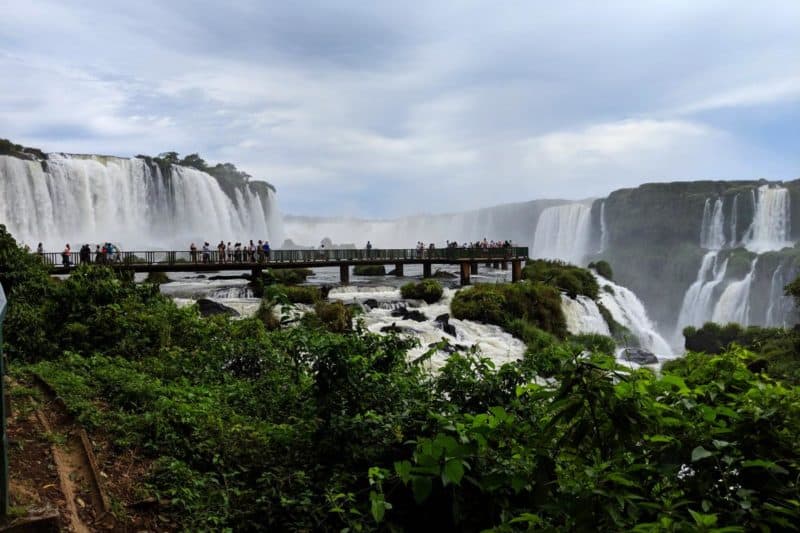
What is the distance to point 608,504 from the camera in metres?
2.44

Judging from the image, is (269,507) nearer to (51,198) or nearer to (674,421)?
(674,421)

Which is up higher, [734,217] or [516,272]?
[734,217]

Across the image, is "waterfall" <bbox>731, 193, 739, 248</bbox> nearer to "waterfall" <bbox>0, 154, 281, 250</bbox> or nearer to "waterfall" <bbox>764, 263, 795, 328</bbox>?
"waterfall" <bbox>764, 263, 795, 328</bbox>

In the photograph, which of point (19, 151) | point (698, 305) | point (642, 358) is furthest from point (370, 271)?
point (19, 151)

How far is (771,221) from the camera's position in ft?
185

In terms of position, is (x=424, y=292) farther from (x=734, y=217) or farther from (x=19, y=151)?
(x=734, y=217)

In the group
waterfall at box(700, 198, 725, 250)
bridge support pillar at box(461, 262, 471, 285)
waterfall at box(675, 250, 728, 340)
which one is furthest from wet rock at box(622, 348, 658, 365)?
waterfall at box(700, 198, 725, 250)

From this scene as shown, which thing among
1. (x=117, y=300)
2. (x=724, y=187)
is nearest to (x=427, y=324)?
(x=117, y=300)

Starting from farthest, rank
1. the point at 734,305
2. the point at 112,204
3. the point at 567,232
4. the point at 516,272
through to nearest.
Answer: the point at 567,232 < the point at 112,204 < the point at 734,305 < the point at 516,272

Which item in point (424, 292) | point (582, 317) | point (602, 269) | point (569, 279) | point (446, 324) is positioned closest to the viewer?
point (446, 324)

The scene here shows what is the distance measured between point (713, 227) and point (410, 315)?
52.3m

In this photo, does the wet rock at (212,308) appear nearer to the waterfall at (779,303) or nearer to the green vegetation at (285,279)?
the green vegetation at (285,279)

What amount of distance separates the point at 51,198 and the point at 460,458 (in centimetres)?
4435

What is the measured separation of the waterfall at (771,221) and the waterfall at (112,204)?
48.9 m
